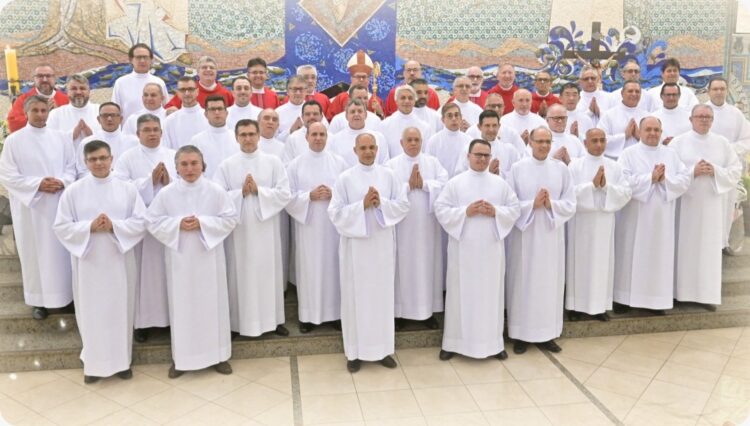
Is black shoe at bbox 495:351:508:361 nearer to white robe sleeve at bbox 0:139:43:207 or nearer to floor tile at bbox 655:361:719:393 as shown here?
floor tile at bbox 655:361:719:393

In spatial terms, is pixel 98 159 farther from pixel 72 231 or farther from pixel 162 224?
pixel 162 224

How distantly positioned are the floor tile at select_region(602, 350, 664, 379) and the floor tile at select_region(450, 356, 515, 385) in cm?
106

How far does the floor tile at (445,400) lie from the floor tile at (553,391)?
0.58 metres

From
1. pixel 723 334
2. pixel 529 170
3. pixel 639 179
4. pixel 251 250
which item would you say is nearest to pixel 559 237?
pixel 529 170

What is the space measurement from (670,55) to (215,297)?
954cm

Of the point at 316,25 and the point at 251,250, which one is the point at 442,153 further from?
the point at 316,25

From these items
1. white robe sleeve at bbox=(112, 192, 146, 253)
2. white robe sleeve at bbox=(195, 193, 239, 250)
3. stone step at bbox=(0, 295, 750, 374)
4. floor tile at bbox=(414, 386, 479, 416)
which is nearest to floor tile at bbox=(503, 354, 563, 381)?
floor tile at bbox=(414, 386, 479, 416)

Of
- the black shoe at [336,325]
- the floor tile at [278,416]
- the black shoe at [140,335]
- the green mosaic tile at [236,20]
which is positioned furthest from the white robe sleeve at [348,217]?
the green mosaic tile at [236,20]

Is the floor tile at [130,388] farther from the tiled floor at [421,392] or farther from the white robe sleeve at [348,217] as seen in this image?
the white robe sleeve at [348,217]

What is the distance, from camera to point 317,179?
6.99 meters

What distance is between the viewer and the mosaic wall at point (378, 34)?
34.0 feet

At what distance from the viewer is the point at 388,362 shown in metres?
6.60

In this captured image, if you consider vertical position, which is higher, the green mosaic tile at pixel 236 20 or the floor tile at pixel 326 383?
the green mosaic tile at pixel 236 20

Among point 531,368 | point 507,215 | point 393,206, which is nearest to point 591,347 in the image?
point 531,368
